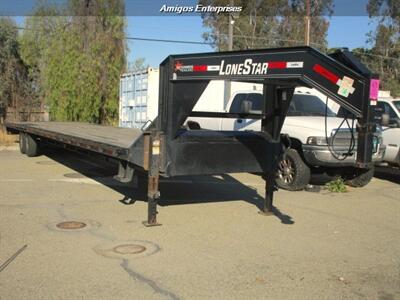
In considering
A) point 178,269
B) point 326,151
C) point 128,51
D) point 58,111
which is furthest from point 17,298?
point 128,51

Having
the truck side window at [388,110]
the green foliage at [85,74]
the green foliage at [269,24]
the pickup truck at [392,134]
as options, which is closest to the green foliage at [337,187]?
the pickup truck at [392,134]

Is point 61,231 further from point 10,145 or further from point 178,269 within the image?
point 10,145

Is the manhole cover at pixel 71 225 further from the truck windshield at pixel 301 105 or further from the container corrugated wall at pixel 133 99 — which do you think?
the container corrugated wall at pixel 133 99

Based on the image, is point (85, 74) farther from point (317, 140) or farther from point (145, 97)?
point (317, 140)

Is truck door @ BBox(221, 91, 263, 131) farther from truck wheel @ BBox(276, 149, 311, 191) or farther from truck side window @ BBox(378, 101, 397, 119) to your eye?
truck side window @ BBox(378, 101, 397, 119)

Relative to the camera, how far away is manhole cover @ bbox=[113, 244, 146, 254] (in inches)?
244

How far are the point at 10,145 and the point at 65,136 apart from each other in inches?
366

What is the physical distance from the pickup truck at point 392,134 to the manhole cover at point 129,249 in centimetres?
777

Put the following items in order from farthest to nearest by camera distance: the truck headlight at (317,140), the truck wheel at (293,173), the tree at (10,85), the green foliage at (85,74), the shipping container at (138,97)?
the tree at (10,85)
the green foliage at (85,74)
the shipping container at (138,97)
the truck wheel at (293,173)
the truck headlight at (317,140)

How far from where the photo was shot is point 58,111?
21.9 metres

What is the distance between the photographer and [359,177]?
452 inches

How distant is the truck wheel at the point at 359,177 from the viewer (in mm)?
11445

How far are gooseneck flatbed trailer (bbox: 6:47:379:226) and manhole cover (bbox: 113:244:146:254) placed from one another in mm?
1047

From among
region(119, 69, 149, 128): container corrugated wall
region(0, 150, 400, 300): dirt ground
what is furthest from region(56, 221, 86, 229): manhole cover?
region(119, 69, 149, 128): container corrugated wall
